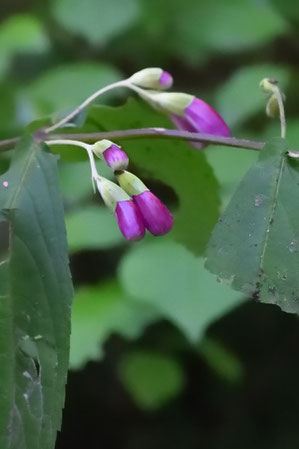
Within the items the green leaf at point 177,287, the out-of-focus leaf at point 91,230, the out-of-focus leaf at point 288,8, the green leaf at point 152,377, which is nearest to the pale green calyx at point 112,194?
the green leaf at point 177,287

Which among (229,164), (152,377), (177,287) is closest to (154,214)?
(177,287)

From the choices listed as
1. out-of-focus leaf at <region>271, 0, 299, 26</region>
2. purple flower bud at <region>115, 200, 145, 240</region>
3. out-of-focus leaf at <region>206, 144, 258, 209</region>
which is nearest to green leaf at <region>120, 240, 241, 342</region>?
out-of-focus leaf at <region>206, 144, 258, 209</region>

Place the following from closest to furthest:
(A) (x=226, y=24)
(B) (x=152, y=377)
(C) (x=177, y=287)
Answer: (C) (x=177, y=287) → (B) (x=152, y=377) → (A) (x=226, y=24)

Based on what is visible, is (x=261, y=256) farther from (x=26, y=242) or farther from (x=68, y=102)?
(x=68, y=102)

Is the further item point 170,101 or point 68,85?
point 68,85

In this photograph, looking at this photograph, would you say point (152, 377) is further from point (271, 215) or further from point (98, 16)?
point (271, 215)
